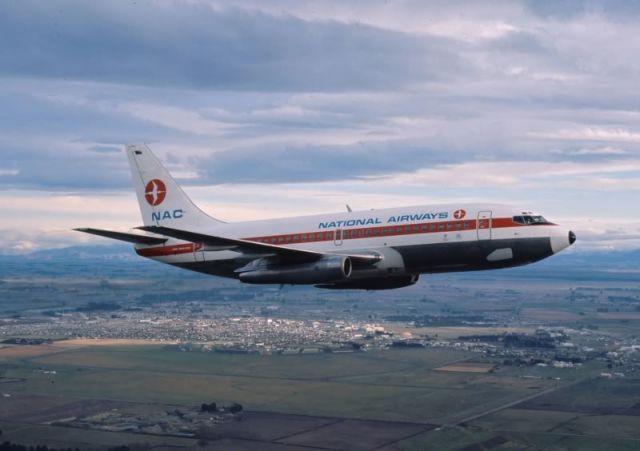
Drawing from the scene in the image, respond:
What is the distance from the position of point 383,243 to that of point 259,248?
10.9 meters

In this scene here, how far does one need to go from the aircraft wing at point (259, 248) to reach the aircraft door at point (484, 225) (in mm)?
8657

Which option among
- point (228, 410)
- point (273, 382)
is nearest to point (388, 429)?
point (228, 410)

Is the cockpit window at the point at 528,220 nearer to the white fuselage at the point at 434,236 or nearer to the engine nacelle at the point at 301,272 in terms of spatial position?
the white fuselage at the point at 434,236

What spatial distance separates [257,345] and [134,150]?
110 m

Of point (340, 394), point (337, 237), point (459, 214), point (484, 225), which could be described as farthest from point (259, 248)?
point (340, 394)

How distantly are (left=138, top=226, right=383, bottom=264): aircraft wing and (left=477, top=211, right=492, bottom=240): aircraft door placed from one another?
8.66 m

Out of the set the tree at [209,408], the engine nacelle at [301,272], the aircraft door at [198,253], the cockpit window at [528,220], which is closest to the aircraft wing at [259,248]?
the engine nacelle at [301,272]

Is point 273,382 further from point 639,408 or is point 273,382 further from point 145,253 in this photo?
point 145,253

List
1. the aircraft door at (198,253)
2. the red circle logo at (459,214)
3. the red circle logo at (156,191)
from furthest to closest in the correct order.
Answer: the red circle logo at (156,191), the aircraft door at (198,253), the red circle logo at (459,214)

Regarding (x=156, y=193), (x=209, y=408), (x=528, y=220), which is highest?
(x=156, y=193)

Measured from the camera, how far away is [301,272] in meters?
73.2

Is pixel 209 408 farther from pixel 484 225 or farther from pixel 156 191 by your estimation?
pixel 484 225

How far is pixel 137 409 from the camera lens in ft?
437

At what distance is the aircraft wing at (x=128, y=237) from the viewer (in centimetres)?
7316
